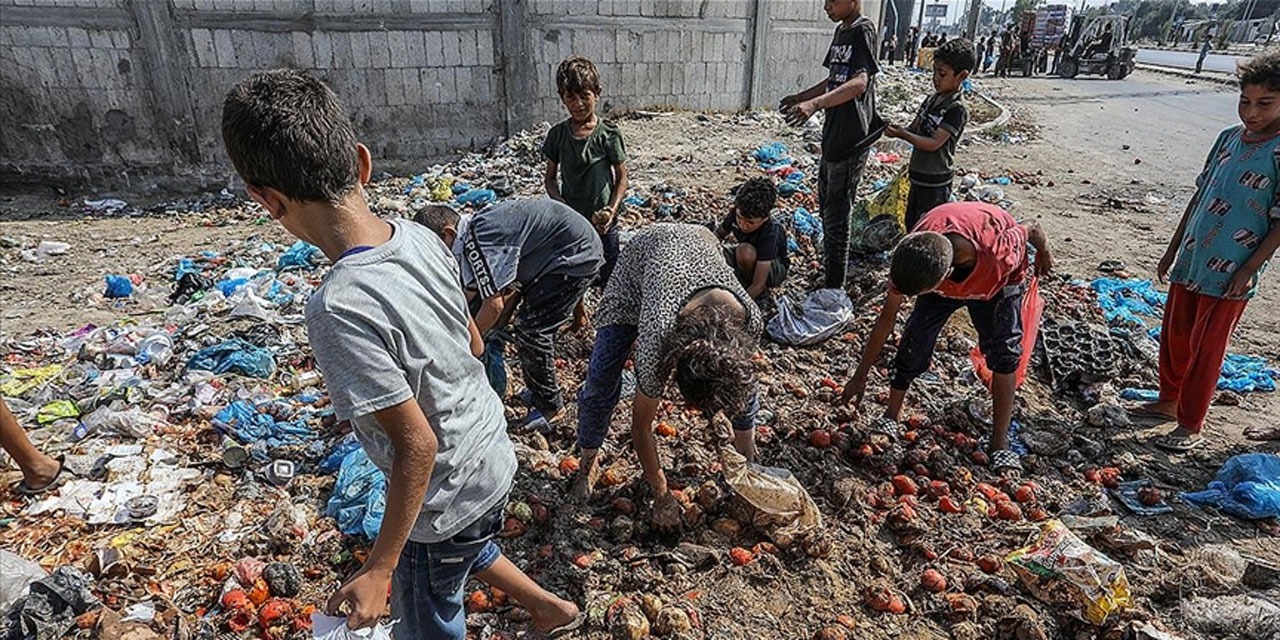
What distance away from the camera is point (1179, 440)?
11.0 ft

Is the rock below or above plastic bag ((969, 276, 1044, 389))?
below

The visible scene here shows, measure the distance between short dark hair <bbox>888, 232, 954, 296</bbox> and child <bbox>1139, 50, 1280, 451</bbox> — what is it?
145 cm

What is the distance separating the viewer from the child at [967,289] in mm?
2679

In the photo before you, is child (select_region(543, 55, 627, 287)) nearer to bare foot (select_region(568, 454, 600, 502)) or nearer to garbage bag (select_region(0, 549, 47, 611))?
bare foot (select_region(568, 454, 600, 502))

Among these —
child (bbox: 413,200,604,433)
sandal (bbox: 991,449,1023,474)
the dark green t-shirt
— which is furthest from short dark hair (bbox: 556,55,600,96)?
sandal (bbox: 991,449,1023,474)

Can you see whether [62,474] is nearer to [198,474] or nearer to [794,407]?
[198,474]

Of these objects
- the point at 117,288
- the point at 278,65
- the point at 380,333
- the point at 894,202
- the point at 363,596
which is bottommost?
Result: the point at 117,288

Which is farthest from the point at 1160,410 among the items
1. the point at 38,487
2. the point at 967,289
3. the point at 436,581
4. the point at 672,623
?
the point at 38,487

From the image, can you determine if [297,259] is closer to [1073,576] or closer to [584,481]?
[584,481]

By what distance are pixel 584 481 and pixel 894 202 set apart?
3.78 metres

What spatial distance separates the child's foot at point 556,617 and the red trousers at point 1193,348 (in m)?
3.19

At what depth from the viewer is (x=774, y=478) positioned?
→ 8.80 ft

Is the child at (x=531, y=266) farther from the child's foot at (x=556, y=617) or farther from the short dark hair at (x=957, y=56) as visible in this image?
the short dark hair at (x=957, y=56)

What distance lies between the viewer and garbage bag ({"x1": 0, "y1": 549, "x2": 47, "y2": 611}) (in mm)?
2229
